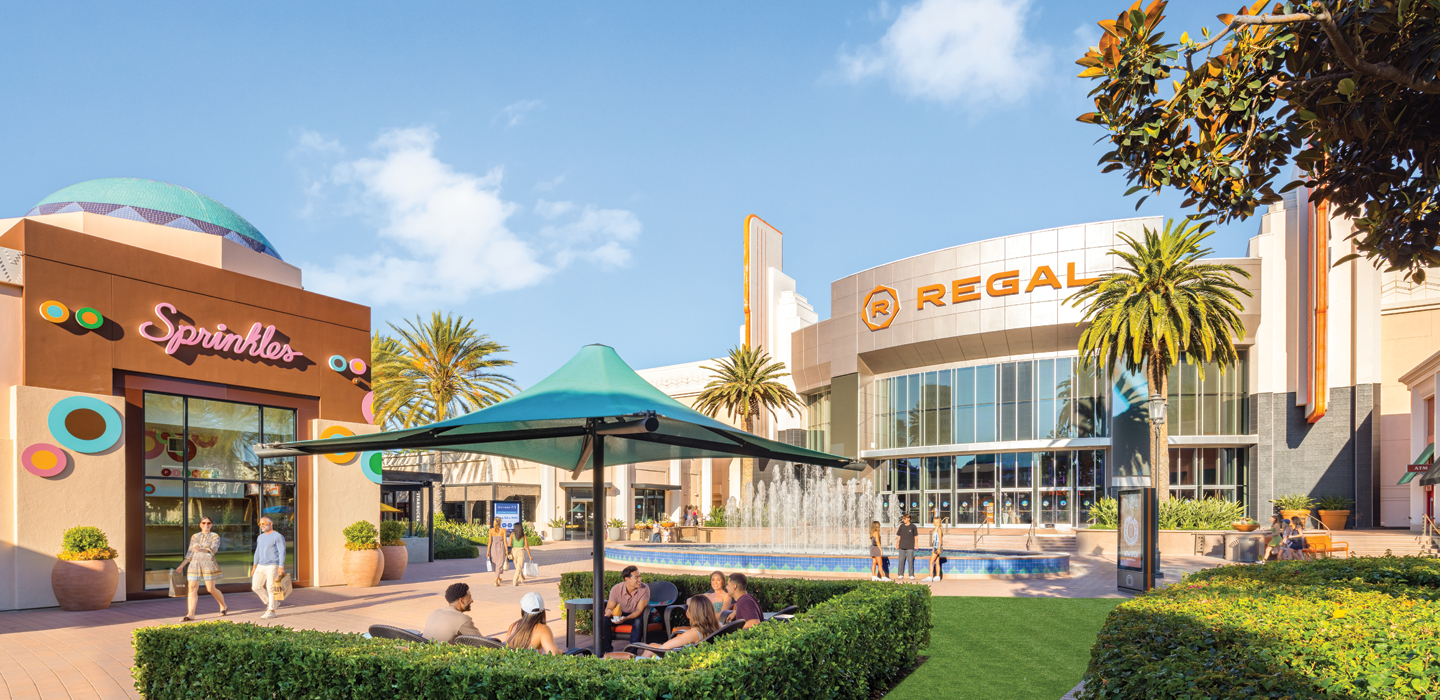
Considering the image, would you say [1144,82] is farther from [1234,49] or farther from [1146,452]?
[1146,452]

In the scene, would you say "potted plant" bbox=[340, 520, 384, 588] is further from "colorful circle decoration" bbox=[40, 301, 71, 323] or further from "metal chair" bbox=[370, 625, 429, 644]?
"metal chair" bbox=[370, 625, 429, 644]

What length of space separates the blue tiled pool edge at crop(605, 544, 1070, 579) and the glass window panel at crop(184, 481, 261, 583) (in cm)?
1091

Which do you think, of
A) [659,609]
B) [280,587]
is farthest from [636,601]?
[280,587]

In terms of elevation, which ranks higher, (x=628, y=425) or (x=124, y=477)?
(x=628, y=425)

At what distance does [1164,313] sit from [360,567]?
942 inches

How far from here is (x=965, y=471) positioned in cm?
4106

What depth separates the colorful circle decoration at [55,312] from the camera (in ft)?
46.2

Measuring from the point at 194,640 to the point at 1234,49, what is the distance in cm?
856

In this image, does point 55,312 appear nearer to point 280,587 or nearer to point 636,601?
point 280,587

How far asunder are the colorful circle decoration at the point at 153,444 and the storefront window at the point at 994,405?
32.3 metres

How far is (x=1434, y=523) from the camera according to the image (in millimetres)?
25984

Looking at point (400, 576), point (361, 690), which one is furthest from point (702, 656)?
point (400, 576)

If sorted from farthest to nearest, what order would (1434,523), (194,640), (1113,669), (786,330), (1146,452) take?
1. (786,330)
2. (1146,452)
3. (1434,523)
4. (194,640)
5. (1113,669)

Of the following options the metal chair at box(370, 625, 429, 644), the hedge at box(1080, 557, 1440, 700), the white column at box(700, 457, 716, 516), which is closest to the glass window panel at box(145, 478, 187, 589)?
the metal chair at box(370, 625, 429, 644)
